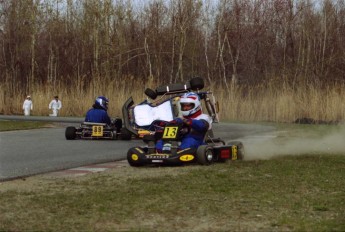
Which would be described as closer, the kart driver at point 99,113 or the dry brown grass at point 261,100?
the kart driver at point 99,113

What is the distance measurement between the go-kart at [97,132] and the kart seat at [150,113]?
0.89m

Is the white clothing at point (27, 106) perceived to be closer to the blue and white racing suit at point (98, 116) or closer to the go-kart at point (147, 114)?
the blue and white racing suit at point (98, 116)

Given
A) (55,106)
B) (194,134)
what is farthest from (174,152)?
(55,106)

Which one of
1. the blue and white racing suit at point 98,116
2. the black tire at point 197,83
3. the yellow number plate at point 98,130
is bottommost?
the yellow number plate at point 98,130

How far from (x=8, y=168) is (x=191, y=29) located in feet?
118

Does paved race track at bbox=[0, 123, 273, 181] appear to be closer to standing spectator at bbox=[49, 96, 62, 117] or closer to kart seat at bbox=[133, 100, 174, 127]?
kart seat at bbox=[133, 100, 174, 127]

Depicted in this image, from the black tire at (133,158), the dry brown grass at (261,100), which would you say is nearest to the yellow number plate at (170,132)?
the black tire at (133,158)

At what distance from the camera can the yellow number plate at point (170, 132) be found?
1091 cm

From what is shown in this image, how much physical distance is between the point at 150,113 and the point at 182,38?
85.8 ft

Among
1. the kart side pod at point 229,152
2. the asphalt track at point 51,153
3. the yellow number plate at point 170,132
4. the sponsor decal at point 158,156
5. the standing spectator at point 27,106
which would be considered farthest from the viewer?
the standing spectator at point 27,106

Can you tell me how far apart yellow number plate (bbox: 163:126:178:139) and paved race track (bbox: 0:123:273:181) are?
1729 millimetres

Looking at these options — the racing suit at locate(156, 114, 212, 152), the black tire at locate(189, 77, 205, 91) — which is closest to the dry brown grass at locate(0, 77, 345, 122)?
the black tire at locate(189, 77, 205, 91)

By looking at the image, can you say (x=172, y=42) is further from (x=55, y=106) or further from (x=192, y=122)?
(x=192, y=122)

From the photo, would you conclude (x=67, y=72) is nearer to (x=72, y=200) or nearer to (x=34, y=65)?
(x=34, y=65)
